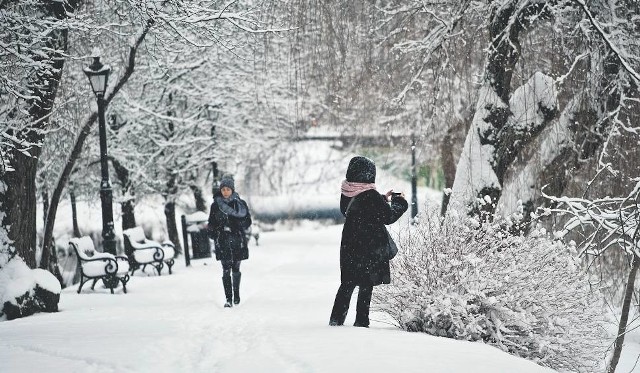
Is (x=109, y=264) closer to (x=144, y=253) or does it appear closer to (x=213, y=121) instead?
(x=144, y=253)

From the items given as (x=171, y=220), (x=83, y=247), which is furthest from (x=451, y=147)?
(x=171, y=220)

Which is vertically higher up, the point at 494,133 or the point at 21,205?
the point at 494,133

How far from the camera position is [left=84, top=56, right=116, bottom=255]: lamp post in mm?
11570

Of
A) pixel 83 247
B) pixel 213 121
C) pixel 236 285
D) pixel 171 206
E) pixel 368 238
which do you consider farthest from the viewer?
pixel 171 206

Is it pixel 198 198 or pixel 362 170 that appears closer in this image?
pixel 362 170

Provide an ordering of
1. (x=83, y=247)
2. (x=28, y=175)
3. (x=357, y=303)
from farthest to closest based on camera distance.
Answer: (x=83, y=247), (x=28, y=175), (x=357, y=303)

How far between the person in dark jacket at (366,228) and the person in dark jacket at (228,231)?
3.37 meters

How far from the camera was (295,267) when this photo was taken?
15.6m

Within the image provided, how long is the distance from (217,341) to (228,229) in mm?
3000

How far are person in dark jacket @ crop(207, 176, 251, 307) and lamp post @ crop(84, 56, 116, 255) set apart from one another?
3.44 metres

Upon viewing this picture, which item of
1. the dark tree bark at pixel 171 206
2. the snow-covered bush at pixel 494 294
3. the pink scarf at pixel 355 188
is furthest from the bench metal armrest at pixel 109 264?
the dark tree bark at pixel 171 206

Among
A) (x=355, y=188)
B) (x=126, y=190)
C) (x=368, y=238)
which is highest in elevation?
(x=355, y=188)

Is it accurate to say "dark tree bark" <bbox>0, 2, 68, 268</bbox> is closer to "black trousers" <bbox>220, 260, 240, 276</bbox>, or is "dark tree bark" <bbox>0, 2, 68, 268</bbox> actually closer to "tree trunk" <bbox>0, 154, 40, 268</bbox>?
"tree trunk" <bbox>0, 154, 40, 268</bbox>

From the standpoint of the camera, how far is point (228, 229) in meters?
9.36
